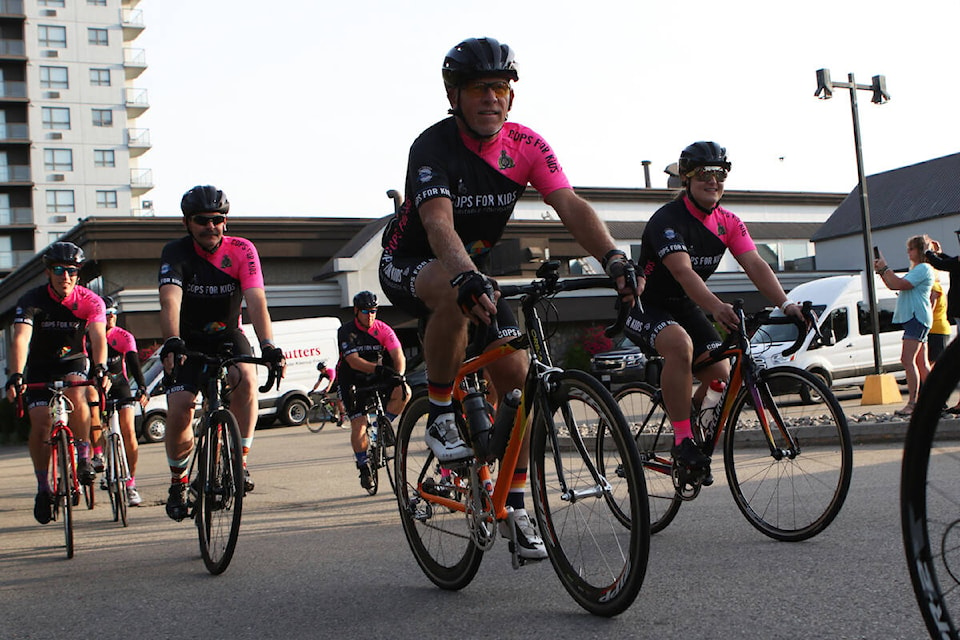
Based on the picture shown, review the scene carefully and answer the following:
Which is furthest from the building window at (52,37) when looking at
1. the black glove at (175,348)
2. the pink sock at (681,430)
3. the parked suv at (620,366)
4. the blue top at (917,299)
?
the pink sock at (681,430)

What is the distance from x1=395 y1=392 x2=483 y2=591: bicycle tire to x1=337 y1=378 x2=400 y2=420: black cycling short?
483 centimetres

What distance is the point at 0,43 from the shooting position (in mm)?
76000

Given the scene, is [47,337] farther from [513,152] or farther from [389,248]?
[513,152]

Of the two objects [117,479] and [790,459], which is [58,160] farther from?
[790,459]

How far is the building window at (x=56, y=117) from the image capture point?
77438mm

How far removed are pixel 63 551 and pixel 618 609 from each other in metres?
4.55

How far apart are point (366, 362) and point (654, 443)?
4776 millimetres

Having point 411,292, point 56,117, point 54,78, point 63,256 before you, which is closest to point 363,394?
point 63,256

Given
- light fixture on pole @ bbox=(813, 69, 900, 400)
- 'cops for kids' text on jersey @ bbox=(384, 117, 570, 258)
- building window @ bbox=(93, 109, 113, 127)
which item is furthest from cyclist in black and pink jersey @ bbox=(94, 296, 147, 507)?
building window @ bbox=(93, 109, 113, 127)

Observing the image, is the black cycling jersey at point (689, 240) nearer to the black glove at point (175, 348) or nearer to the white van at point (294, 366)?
the black glove at point (175, 348)

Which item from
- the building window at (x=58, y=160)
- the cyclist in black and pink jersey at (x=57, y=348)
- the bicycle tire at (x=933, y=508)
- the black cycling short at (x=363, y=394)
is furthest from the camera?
the building window at (x=58, y=160)

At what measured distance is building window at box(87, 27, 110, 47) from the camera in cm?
7900

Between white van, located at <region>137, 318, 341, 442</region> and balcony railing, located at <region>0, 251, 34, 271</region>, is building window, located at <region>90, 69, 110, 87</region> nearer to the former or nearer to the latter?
balcony railing, located at <region>0, 251, 34, 271</region>

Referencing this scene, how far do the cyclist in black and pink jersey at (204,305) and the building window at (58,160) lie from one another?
77.6 m
